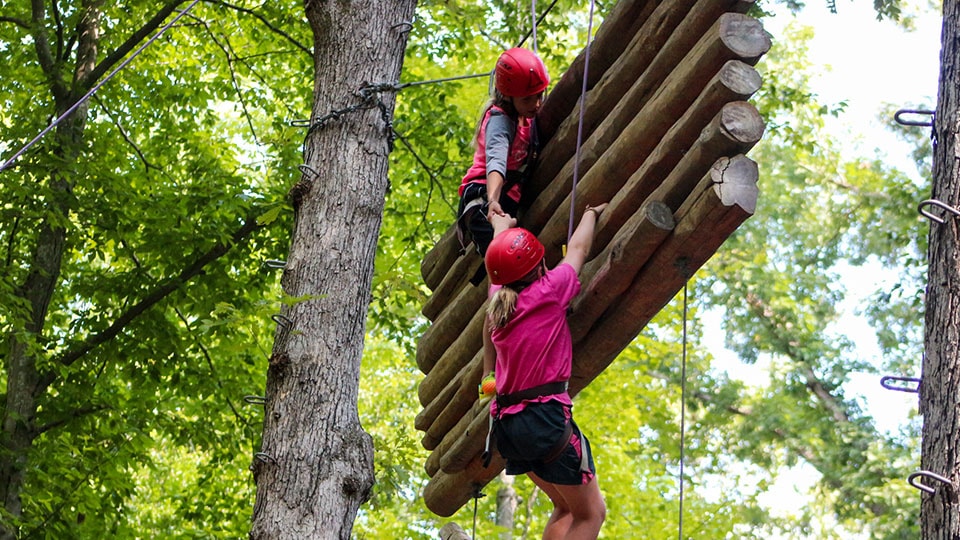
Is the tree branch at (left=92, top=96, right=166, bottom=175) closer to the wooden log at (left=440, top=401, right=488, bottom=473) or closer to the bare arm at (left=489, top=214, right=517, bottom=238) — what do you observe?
the wooden log at (left=440, top=401, right=488, bottom=473)

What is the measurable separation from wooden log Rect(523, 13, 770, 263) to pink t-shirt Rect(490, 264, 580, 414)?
57cm

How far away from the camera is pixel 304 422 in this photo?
4664mm

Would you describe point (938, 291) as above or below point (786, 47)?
below

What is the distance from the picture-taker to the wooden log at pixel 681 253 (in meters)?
4.06

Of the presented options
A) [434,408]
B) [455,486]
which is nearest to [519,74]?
[434,408]

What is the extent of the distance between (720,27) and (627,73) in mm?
820

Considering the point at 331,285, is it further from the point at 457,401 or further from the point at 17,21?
the point at 17,21

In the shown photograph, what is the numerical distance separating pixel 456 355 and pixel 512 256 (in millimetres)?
1439

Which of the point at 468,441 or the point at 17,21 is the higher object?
the point at 17,21

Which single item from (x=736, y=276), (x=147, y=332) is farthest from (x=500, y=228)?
(x=736, y=276)

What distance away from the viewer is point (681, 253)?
430cm

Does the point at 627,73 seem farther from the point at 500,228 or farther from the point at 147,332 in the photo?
the point at 147,332

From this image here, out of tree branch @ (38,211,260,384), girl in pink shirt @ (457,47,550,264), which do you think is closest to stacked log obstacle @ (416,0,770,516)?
girl in pink shirt @ (457,47,550,264)

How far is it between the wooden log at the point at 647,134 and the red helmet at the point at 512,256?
0.36 meters
